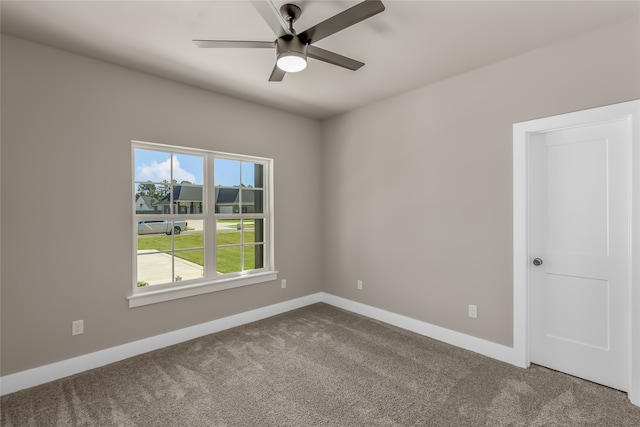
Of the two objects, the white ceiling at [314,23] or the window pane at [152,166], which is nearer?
the white ceiling at [314,23]

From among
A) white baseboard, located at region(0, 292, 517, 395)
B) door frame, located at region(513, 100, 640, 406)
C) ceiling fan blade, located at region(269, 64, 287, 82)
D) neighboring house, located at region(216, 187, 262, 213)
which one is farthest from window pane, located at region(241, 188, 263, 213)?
door frame, located at region(513, 100, 640, 406)

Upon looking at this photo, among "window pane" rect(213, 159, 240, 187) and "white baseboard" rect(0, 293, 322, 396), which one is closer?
"white baseboard" rect(0, 293, 322, 396)

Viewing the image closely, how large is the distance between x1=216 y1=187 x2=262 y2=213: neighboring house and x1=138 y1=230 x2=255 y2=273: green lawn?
0.93ft

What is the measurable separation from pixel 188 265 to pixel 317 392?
1923 millimetres

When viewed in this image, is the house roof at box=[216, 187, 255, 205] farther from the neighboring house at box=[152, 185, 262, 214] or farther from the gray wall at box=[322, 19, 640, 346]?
the gray wall at box=[322, 19, 640, 346]

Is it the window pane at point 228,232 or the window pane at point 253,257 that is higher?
the window pane at point 228,232

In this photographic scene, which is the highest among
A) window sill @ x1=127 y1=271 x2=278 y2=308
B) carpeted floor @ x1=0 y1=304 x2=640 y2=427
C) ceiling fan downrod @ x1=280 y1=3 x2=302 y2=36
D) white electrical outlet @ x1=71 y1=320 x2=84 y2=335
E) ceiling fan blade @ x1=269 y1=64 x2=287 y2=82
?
ceiling fan downrod @ x1=280 y1=3 x2=302 y2=36

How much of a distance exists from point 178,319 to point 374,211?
2.54m

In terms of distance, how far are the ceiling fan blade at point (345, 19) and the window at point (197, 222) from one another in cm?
202

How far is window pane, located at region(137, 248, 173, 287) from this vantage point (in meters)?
3.05

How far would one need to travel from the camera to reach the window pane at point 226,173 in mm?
3606

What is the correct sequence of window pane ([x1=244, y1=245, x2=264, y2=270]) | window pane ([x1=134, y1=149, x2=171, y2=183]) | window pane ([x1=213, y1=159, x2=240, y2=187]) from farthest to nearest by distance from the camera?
window pane ([x1=244, y1=245, x2=264, y2=270]), window pane ([x1=213, y1=159, x2=240, y2=187]), window pane ([x1=134, y1=149, x2=171, y2=183])

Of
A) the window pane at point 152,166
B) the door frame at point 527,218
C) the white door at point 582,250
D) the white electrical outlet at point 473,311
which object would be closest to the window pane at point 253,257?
the window pane at point 152,166

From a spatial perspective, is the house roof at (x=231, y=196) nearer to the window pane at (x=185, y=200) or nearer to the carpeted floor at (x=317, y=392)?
the window pane at (x=185, y=200)
